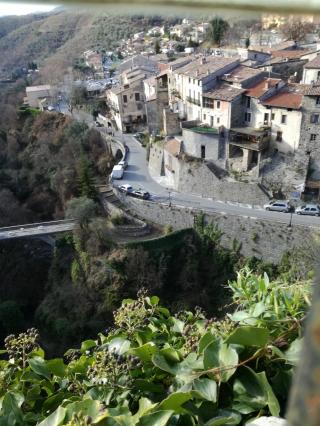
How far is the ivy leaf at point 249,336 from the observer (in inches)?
96.0

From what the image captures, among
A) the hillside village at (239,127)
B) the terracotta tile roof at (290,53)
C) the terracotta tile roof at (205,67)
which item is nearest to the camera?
the hillside village at (239,127)

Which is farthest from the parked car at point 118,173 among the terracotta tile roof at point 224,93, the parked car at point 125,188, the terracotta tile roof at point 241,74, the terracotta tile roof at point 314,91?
the terracotta tile roof at point 314,91

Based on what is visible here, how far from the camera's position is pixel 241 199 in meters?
21.8

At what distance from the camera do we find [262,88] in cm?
2206

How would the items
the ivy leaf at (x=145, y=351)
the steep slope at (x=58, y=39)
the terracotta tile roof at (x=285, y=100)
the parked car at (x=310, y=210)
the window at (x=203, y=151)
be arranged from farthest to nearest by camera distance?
the steep slope at (x=58, y=39) < the window at (x=203, y=151) < the terracotta tile roof at (x=285, y=100) < the parked car at (x=310, y=210) < the ivy leaf at (x=145, y=351)

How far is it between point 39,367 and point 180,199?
20.6 metres

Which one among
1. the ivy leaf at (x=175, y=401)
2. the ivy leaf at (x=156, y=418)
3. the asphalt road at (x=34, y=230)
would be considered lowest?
the asphalt road at (x=34, y=230)

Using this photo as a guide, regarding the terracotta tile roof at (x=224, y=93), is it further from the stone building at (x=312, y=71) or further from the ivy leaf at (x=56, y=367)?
the ivy leaf at (x=56, y=367)

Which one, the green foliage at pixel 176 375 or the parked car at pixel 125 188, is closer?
the green foliage at pixel 176 375

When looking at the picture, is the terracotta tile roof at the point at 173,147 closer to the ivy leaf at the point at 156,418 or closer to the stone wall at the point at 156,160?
the stone wall at the point at 156,160

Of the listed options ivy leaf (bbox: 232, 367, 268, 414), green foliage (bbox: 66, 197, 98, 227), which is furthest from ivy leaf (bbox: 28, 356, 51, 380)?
green foliage (bbox: 66, 197, 98, 227)

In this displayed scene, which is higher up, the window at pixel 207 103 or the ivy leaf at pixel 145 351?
the ivy leaf at pixel 145 351

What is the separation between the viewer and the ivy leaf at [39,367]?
298 cm

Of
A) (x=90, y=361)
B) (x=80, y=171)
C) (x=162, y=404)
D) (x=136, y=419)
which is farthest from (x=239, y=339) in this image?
(x=80, y=171)
